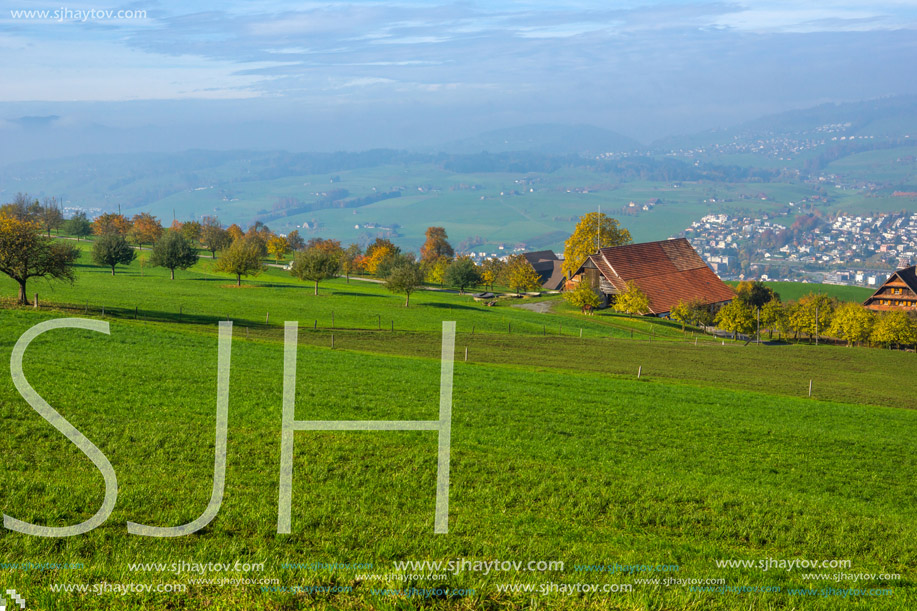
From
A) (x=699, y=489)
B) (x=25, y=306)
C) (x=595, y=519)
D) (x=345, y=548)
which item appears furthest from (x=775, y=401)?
(x=25, y=306)

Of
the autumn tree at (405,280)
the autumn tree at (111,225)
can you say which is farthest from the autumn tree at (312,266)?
the autumn tree at (111,225)

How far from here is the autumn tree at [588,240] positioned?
360 ft

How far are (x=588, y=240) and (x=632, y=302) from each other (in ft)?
76.8

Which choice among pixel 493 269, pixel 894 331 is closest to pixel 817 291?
pixel 894 331

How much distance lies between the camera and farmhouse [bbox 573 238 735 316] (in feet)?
318

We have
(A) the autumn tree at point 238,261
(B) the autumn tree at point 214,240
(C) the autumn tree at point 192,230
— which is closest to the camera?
(A) the autumn tree at point 238,261

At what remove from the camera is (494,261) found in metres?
142

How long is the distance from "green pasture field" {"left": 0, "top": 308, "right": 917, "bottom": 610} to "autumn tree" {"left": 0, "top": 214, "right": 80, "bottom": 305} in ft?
53.1

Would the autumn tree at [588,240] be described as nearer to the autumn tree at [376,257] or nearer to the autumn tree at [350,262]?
the autumn tree at [376,257]

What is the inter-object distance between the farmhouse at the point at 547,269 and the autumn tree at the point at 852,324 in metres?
66.1

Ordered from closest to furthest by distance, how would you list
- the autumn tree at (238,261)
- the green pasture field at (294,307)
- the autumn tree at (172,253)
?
1. the green pasture field at (294,307)
2. the autumn tree at (238,261)
3. the autumn tree at (172,253)

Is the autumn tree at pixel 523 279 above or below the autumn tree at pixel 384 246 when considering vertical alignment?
below

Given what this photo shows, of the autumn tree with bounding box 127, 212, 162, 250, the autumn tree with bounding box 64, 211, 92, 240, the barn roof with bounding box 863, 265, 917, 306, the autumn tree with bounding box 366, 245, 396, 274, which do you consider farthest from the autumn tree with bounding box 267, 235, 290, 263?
the barn roof with bounding box 863, 265, 917, 306

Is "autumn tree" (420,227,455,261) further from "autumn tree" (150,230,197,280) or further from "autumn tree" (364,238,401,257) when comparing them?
"autumn tree" (150,230,197,280)
